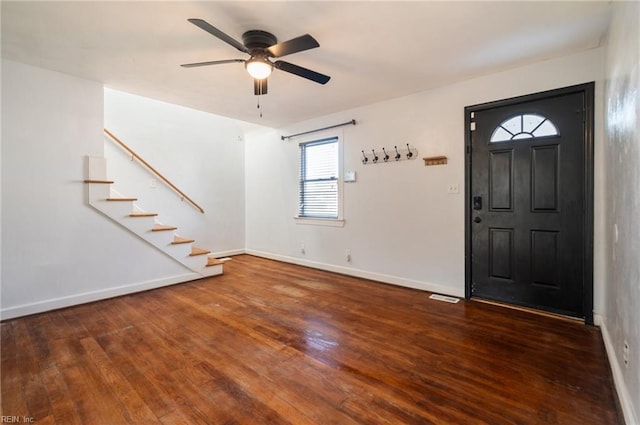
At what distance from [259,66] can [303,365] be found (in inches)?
93.3

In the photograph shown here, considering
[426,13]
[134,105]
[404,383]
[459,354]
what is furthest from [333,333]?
[134,105]

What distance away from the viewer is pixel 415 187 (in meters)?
3.79

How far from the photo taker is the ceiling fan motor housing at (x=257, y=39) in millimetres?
2324

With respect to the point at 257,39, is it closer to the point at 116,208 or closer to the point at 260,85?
the point at 260,85

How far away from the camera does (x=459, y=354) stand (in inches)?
86.7

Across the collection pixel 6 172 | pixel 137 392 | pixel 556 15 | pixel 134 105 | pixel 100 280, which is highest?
pixel 134 105

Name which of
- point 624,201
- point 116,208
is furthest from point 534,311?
point 116,208

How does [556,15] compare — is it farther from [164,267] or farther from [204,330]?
[164,267]

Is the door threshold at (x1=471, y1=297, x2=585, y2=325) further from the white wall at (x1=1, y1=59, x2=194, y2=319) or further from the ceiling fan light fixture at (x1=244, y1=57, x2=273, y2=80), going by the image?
the white wall at (x1=1, y1=59, x2=194, y2=319)

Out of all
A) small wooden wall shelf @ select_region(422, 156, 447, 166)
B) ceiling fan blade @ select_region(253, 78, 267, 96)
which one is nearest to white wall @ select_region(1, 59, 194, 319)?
ceiling fan blade @ select_region(253, 78, 267, 96)

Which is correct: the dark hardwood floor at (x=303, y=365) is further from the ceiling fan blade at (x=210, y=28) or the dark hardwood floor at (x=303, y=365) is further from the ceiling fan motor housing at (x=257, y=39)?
the ceiling fan motor housing at (x=257, y=39)

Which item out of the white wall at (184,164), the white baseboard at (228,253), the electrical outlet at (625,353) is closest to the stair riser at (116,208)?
the white wall at (184,164)

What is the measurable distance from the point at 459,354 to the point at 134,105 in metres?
5.76

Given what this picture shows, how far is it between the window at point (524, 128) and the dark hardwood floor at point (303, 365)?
6.08 feet
